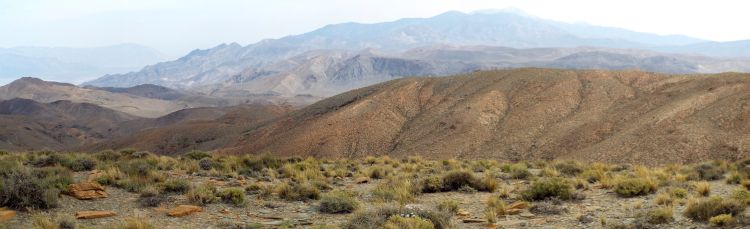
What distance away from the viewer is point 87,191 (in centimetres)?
1415

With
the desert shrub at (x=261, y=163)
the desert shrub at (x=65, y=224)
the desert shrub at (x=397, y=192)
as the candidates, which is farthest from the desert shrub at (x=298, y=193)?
the desert shrub at (x=261, y=163)

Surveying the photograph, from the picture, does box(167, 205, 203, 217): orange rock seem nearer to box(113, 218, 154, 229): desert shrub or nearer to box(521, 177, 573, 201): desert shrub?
box(113, 218, 154, 229): desert shrub

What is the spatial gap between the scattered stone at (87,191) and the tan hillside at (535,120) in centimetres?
3069

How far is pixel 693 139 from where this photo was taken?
36406 mm

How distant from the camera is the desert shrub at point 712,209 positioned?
10.8 metres

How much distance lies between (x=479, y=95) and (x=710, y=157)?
24745mm

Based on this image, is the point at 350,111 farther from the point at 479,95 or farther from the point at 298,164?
the point at 298,164

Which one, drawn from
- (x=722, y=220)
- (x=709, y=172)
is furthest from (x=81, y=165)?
(x=709, y=172)

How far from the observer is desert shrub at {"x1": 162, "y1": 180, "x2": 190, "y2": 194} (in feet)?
50.5

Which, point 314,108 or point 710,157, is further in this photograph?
point 314,108

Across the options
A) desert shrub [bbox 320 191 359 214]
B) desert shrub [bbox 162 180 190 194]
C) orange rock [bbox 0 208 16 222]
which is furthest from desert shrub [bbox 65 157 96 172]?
desert shrub [bbox 320 191 359 214]

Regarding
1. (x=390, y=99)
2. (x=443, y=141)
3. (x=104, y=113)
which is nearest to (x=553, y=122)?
(x=443, y=141)

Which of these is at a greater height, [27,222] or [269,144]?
[27,222]

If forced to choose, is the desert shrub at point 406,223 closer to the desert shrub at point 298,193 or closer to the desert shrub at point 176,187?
the desert shrub at point 298,193
